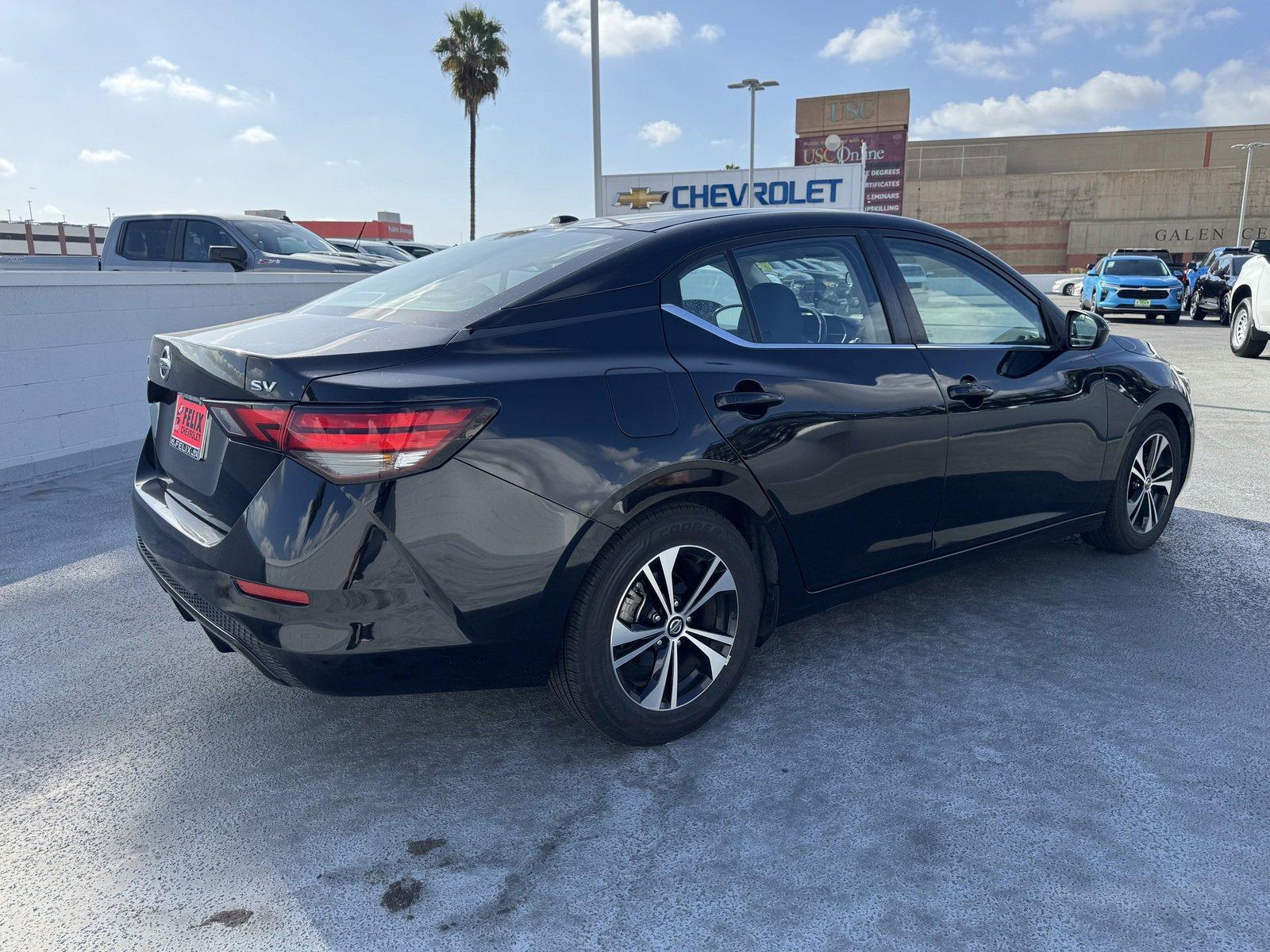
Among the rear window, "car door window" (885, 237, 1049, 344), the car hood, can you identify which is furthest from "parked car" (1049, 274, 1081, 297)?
the rear window

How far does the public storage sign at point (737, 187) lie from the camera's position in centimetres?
3152

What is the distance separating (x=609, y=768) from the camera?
2.98m

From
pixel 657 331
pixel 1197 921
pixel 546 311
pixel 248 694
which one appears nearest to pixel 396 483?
pixel 546 311

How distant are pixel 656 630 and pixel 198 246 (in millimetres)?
9868

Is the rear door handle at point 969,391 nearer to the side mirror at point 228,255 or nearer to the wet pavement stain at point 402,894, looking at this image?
the wet pavement stain at point 402,894

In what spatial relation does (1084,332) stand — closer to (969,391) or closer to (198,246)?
(969,391)

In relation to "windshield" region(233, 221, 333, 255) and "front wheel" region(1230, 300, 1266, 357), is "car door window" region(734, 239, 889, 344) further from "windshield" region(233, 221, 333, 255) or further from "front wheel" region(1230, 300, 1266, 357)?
"front wheel" region(1230, 300, 1266, 357)

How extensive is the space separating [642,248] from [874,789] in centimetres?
178

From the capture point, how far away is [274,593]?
2533 millimetres

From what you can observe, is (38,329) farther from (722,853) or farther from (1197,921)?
(1197,921)

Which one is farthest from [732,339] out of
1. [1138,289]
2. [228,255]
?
[1138,289]

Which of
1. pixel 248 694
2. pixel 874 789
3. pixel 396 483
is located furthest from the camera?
pixel 248 694

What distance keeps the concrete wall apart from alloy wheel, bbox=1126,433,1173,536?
7.10 metres

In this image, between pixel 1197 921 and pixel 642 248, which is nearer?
pixel 1197 921
